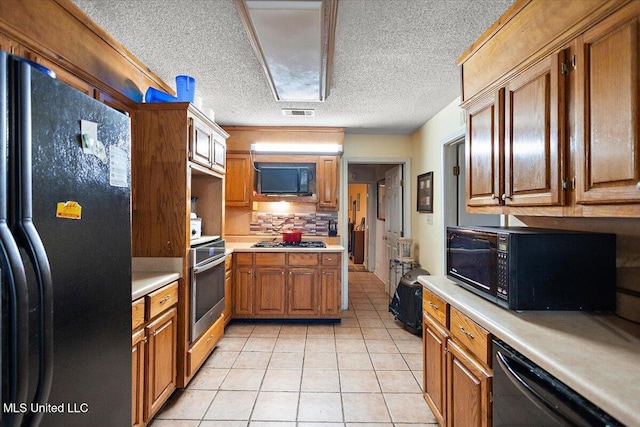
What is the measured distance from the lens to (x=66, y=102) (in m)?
1.01

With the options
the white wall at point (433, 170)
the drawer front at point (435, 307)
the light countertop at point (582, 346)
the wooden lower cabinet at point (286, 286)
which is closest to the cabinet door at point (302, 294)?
the wooden lower cabinet at point (286, 286)

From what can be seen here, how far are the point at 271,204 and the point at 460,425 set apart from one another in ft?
10.7

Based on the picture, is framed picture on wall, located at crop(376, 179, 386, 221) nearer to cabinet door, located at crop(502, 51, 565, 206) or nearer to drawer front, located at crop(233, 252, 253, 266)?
drawer front, located at crop(233, 252, 253, 266)

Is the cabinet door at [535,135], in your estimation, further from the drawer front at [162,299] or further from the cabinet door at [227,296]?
the cabinet door at [227,296]

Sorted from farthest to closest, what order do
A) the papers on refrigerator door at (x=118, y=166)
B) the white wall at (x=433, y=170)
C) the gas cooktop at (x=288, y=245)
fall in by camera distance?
1. the gas cooktop at (x=288, y=245)
2. the white wall at (x=433, y=170)
3. the papers on refrigerator door at (x=118, y=166)

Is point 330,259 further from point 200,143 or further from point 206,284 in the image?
point 200,143

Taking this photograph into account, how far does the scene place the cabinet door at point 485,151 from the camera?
1.66 metres

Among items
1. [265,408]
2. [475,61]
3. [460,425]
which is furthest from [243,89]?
[460,425]

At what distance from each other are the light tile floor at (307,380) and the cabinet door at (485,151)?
1.45m

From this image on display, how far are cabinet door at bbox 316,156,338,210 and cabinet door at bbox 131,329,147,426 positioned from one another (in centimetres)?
268

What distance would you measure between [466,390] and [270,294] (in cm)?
250

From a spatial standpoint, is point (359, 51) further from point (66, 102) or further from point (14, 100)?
point (14, 100)

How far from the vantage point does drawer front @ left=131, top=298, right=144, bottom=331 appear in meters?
1.66

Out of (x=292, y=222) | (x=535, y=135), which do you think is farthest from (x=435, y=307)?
(x=292, y=222)
